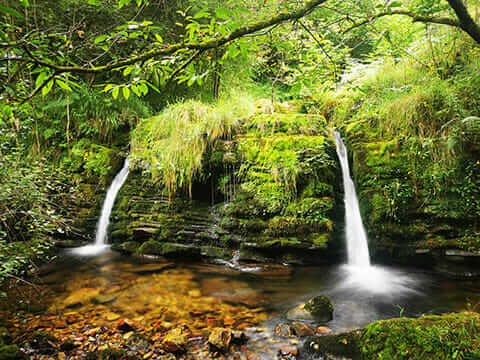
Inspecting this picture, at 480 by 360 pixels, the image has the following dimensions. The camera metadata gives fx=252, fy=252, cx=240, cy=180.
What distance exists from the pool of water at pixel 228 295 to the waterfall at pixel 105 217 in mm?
604

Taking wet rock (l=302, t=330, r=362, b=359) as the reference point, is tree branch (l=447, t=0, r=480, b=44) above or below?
above

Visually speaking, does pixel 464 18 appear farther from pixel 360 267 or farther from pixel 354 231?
pixel 360 267

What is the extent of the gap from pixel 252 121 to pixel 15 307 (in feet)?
15.3

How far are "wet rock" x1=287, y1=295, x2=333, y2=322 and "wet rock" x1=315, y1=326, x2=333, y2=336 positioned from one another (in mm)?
116

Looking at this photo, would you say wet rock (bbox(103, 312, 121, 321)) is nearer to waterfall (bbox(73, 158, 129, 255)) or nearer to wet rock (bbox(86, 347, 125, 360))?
wet rock (bbox(86, 347, 125, 360))

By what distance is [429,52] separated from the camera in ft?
15.9

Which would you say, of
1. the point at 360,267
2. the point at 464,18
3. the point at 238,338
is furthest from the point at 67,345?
the point at 464,18

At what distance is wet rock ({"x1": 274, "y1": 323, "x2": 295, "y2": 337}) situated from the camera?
2.30 m

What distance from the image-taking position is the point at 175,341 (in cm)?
217

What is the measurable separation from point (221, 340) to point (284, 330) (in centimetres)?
61

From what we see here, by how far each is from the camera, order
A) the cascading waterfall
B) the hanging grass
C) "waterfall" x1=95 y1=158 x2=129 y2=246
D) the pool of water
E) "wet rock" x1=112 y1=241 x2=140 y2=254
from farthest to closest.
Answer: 1. "waterfall" x1=95 y1=158 x2=129 y2=246
2. the hanging grass
3. "wet rock" x1=112 y1=241 x2=140 y2=254
4. the cascading waterfall
5. the pool of water

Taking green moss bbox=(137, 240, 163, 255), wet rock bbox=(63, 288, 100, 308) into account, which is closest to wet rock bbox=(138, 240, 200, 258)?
green moss bbox=(137, 240, 163, 255)

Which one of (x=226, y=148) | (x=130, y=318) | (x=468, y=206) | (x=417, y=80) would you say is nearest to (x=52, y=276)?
(x=130, y=318)

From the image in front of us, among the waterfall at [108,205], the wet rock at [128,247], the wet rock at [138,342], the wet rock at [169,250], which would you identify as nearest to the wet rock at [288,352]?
the wet rock at [138,342]
